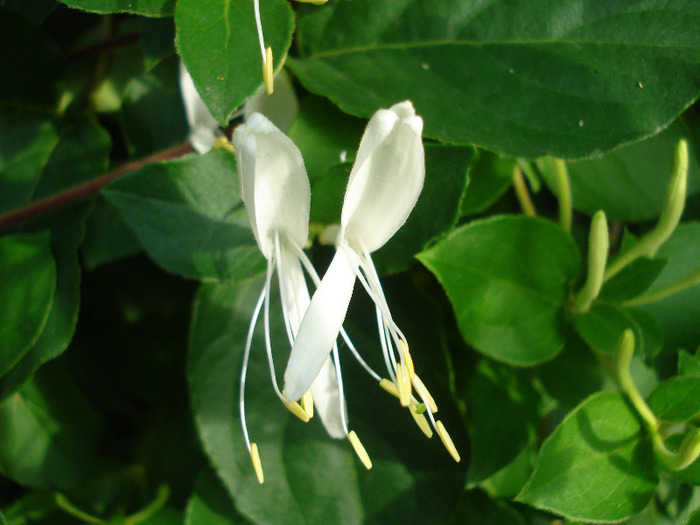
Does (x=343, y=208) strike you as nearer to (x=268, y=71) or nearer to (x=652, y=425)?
(x=268, y=71)

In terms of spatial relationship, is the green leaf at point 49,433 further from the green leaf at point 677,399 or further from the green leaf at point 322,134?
the green leaf at point 677,399

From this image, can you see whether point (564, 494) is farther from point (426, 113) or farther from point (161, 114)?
point (161, 114)

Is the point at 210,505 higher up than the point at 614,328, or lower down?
lower down

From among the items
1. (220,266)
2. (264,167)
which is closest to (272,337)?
(220,266)

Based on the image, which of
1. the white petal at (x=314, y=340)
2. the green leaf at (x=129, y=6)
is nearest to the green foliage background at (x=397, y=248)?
the green leaf at (x=129, y=6)

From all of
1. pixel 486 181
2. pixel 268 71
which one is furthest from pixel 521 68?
pixel 268 71

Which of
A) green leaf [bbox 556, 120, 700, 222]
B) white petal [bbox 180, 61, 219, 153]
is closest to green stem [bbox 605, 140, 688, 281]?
green leaf [bbox 556, 120, 700, 222]
